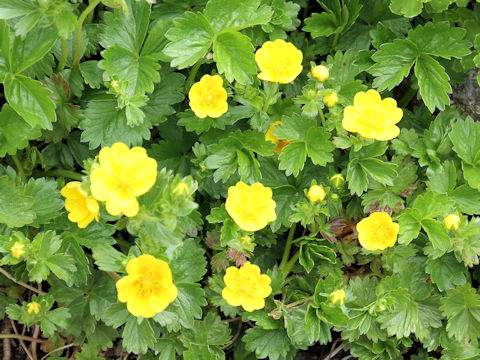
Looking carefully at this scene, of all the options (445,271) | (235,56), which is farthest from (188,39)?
(445,271)

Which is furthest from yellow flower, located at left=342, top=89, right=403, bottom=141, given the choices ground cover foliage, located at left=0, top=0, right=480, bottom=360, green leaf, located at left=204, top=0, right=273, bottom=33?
green leaf, located at left=204, top=0, right=273, bottom=33

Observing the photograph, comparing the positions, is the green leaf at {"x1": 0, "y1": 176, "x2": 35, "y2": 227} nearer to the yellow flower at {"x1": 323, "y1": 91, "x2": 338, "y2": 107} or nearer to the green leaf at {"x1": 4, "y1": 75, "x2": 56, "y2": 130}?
the green leaf at {"x1": 4, "y1": 75, "x2": 56, "y2": 130}

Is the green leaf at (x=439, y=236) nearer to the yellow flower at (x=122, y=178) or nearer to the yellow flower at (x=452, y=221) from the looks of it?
the yellow flower at (x=452, y=221)

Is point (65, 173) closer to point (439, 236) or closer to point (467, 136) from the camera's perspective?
point (439, 236)

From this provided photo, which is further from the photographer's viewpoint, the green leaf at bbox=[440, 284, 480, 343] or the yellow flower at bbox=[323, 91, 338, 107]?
the green leaf at bbox=[440, 284, 480, 343]

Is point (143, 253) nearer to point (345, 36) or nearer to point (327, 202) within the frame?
point (327, 202)

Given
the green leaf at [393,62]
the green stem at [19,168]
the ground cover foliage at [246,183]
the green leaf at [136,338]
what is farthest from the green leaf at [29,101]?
the green leaf at [393,62]

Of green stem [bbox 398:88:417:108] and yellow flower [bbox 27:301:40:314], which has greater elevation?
green stem [bbox 398:88:417:108]

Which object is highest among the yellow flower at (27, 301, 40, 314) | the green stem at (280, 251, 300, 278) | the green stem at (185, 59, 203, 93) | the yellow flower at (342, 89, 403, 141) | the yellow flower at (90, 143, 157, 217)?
the yellow flower at (90, 143, 157, 217)
